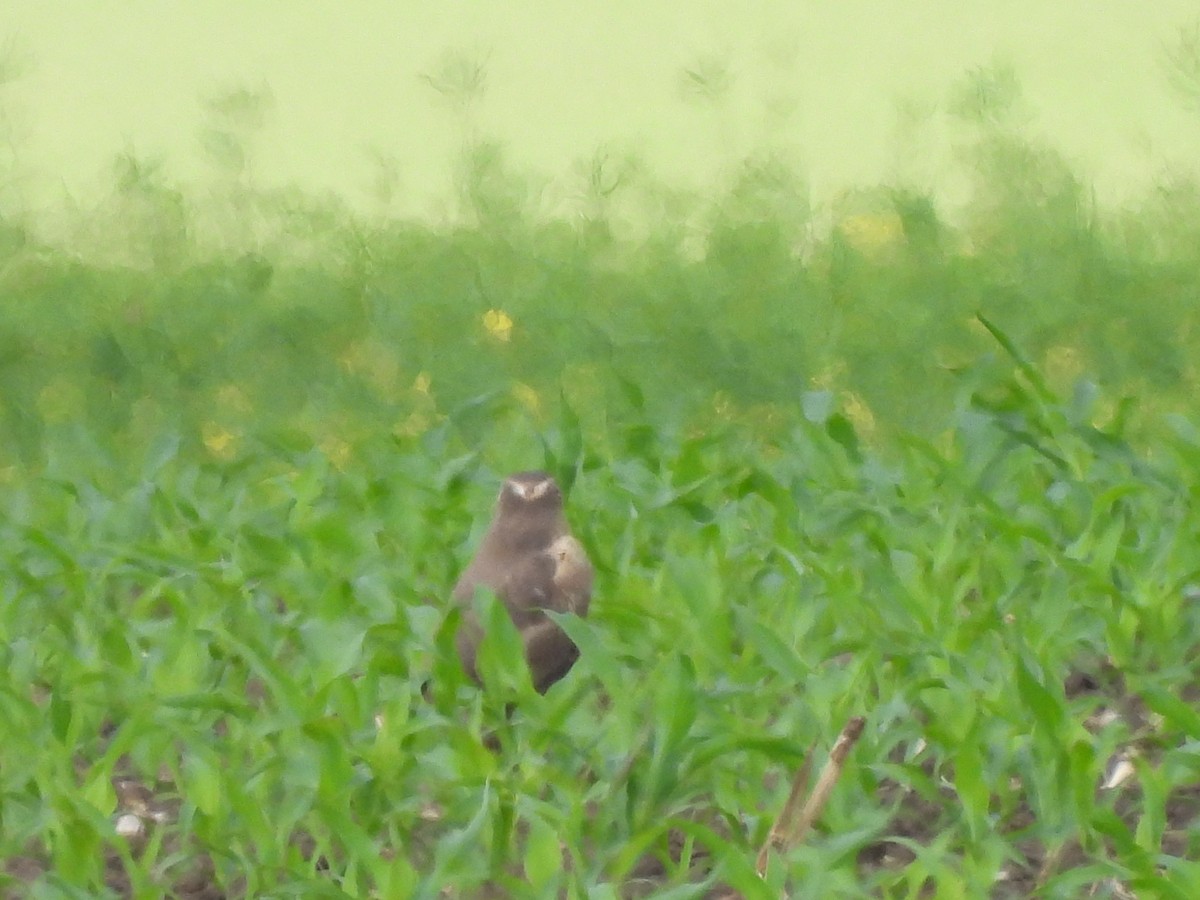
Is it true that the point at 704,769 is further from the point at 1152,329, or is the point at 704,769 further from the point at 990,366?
the point at 1152,329

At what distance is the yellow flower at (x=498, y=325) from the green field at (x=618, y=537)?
24 mm

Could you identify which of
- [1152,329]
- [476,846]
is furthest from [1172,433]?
[476,846]

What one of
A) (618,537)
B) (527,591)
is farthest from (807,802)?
(618,537)

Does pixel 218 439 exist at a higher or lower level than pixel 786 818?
lower

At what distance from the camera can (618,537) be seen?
199 inches

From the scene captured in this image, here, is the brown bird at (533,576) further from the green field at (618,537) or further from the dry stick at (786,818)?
the dry stick at (786,818)

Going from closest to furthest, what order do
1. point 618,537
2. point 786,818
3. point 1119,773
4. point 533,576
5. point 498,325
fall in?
point 786,818 → point 1119,773 → point 533,576 → point 618,537 → point 498,325

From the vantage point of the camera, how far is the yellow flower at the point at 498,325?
22.2 feet

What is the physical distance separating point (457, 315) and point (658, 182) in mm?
1066

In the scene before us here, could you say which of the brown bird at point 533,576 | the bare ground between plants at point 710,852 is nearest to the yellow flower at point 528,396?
the brown bird at point 533,576

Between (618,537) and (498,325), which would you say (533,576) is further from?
(498,325)

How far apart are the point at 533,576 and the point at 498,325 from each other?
107 inches

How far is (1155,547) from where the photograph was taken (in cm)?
471

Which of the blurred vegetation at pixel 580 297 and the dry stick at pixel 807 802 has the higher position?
the dry stick at pixel 807 802
